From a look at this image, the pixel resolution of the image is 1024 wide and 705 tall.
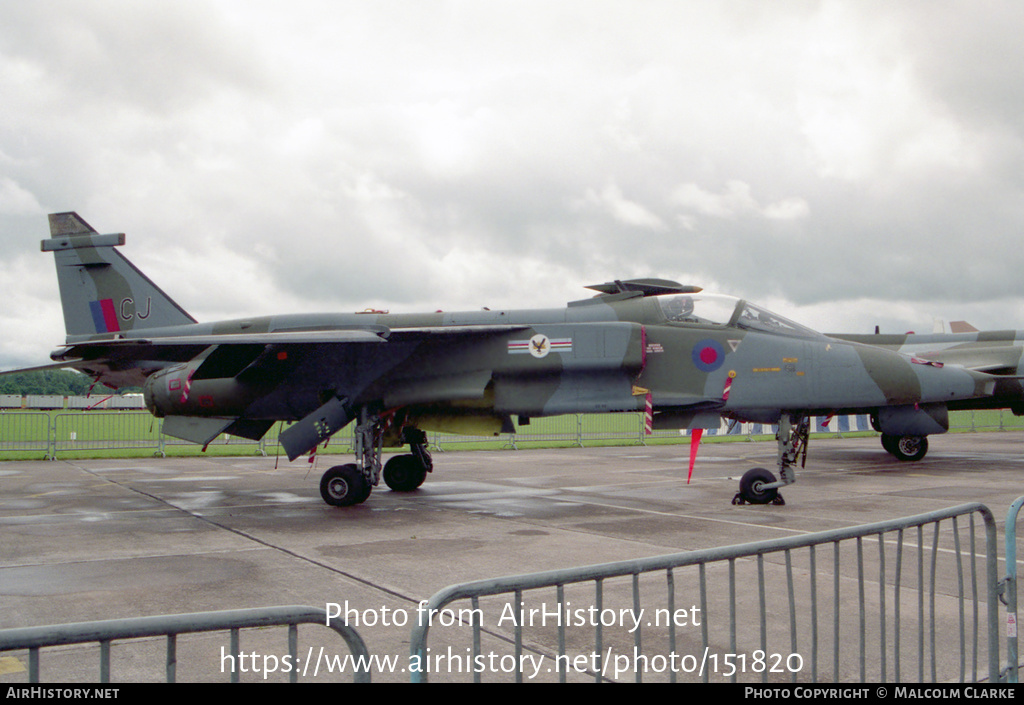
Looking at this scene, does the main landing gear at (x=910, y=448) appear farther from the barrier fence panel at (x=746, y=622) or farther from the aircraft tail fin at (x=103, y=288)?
the aircraft tail fin at (x=103, y=288)

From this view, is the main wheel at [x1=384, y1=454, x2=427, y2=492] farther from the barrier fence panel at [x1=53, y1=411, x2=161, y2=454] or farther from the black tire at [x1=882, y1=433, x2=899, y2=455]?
the black tire at [x1=882, y1=433, x2=899, y2=455]

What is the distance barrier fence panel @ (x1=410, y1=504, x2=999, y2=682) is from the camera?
275 centimetres

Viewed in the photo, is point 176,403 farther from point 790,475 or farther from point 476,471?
point 790,475

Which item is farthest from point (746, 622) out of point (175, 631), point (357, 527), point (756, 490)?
point (756, 490)

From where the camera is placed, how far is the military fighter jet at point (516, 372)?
9945mm

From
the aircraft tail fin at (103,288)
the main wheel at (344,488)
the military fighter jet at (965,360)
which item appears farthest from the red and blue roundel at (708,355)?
the aircraft tail fin at (103,288)

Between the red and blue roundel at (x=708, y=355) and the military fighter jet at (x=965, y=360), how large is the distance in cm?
818

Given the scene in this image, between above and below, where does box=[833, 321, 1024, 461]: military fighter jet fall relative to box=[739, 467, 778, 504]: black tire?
above

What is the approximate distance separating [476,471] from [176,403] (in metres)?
→ 6.74

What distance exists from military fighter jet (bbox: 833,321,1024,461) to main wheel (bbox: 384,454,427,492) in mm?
10185

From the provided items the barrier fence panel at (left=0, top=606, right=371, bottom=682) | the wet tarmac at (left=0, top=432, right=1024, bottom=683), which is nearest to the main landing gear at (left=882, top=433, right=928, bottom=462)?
the wet tarmac at (left=0, top=432, right=1024, bottom=683)

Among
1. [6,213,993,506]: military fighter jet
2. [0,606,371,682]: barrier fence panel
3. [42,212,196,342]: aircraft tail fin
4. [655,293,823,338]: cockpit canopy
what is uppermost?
[42,212,196,342]: aircraft tail fin

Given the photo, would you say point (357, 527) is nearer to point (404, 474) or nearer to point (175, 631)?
point (404, 474)

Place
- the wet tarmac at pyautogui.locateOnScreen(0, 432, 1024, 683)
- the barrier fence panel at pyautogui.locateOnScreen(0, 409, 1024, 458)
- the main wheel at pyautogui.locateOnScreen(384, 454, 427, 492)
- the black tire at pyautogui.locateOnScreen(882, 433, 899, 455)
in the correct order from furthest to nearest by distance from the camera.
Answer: the barrier fence panel at pyautogui.locateOnScreen(0, 409, 1024, 458) < the black tire at pyautogui.locateOnScreen(882, 433, 899, 455) < the main wheel at pyautogui.locateOnScreen(384, 454, 427, 492) < the wet tarmac at pyautogui.locateOnScreen(0, 432, 1024, 683)
